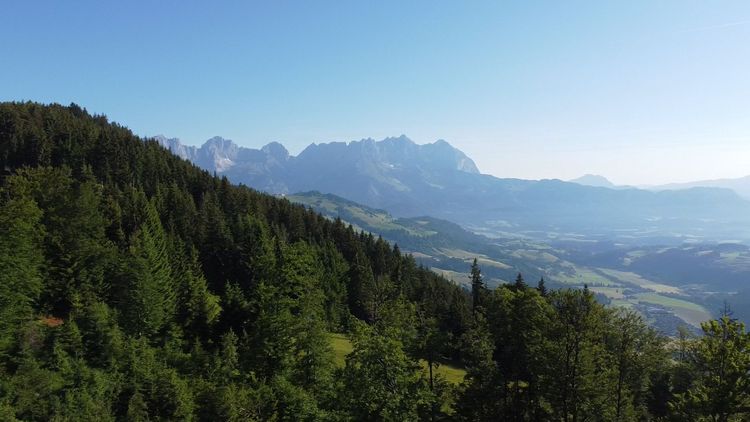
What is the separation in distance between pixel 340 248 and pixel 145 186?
2142 inches

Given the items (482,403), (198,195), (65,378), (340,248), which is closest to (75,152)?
(198,195)

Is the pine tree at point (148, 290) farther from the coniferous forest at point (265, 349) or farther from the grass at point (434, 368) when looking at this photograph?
the grass at point (434, 368)

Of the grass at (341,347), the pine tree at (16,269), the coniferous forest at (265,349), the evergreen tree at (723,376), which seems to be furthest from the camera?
the grass at (341,347)

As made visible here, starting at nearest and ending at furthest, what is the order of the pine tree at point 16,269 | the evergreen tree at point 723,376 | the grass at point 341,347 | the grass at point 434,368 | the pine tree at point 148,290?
the evergreen tree at point 723,376
the pine tree at point 16,269
the pine tree at point 148,290
the grass at point 341,347
the grass at point 434,368

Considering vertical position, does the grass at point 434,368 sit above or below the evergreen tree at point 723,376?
below

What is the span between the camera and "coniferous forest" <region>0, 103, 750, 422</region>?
31.5 m

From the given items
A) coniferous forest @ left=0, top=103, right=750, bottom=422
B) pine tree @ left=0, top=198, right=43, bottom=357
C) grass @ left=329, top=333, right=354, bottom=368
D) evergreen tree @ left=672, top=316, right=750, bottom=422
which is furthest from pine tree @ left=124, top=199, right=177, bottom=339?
evergreen tree @ left=672, top=316, right=750, bottom=422

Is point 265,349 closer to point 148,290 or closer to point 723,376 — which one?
point 148,290

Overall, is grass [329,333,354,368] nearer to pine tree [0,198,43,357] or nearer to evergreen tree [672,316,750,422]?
pine tree [0,198,43,357]

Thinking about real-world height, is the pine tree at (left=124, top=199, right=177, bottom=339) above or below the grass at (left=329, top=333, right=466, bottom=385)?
above

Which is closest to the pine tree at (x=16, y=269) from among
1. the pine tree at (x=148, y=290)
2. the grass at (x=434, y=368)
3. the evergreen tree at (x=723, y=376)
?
the pine tree at (x=148, y=290)

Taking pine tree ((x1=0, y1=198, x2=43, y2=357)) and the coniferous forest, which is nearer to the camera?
the coniferous forest

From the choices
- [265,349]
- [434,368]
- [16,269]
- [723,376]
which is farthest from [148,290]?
[723,376]

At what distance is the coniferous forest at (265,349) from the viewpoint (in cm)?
3151
